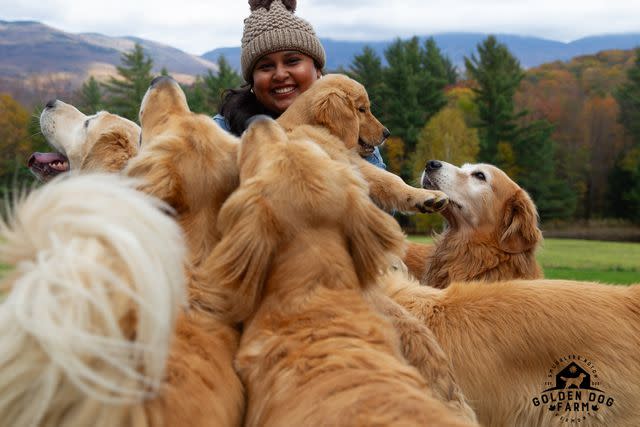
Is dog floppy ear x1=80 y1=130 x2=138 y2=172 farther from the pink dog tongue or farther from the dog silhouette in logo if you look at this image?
the dog silhouette in logo

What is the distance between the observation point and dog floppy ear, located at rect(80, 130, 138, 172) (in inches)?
163

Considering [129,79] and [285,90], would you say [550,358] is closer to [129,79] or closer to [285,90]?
[285,90]

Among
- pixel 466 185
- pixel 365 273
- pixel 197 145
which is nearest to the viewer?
pixel 365 273

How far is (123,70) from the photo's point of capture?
47.9m

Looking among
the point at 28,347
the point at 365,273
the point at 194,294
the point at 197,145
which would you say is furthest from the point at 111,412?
the point at 197,145

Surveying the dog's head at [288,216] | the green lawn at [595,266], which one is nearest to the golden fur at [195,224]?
the dog's head at [288,216]

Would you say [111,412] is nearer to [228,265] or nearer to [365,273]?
[228,265]

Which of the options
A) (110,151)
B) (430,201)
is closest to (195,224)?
(110,151)

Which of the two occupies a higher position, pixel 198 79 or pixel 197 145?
pixel 197 145

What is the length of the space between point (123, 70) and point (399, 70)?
1990 cm

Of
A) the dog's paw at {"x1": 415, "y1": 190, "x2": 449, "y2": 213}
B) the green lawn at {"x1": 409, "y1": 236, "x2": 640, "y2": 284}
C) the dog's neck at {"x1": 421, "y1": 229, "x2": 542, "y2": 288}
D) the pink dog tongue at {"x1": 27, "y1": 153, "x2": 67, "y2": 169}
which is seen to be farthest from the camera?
the green lawn at {"x1": 409, "y1": 236, "x2": 640, "y2": 284}

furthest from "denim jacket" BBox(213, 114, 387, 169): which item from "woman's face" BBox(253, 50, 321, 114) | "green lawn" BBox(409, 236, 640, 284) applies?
"green lawn" BBox(409, 236, 640, 284)

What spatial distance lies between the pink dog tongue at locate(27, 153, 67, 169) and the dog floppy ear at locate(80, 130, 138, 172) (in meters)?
1.15

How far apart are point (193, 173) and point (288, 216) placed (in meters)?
0.59
